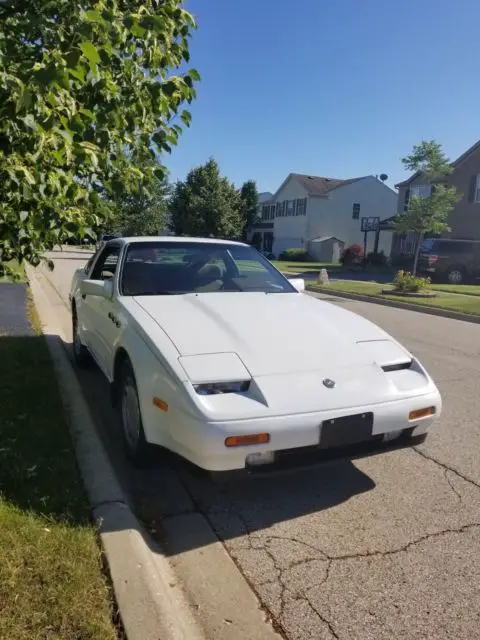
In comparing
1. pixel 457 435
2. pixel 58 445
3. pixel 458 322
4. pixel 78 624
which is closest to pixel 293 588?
Result: pixel 78 624

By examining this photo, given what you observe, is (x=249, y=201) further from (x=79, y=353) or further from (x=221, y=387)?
(x=221, y=387)

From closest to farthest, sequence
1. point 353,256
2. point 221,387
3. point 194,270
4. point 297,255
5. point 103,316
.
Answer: point 221,387
point 103,316
point 194,270
point 353,256
point 297,255

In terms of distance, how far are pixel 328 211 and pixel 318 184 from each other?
3.45 m

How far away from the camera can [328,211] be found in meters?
46.9

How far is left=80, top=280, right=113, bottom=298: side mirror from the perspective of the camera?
14.3 ft

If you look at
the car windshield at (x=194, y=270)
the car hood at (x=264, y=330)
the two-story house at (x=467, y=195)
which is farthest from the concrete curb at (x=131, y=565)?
the two-story house at (x=467, y=195)

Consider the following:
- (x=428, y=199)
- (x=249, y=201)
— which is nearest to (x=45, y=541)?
(x=428, y=199)

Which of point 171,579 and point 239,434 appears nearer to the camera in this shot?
point 171,579

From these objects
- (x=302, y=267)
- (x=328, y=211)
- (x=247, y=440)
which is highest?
(x=328, y=211)

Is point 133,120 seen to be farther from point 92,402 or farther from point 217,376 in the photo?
point 92,402

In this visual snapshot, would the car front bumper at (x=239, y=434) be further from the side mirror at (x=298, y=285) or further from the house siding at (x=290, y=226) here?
the house siding at (x=290, y=226)

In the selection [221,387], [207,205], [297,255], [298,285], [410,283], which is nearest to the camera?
[221,387]

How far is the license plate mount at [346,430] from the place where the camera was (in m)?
2.95

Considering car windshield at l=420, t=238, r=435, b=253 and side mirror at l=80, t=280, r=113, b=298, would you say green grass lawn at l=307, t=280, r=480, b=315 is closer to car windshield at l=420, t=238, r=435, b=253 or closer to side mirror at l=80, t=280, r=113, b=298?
car windshield at l=420, t=238, r=435, b=253
